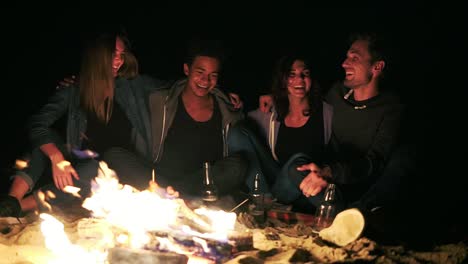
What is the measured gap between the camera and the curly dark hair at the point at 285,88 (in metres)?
5.48

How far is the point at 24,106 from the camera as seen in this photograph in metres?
7.43

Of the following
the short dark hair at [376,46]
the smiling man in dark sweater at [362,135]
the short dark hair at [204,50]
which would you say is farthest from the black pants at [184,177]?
the short dark hair at [376,46]

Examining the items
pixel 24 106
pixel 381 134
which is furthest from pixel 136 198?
pixel 24 106

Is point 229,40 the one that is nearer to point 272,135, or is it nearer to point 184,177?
point 272,135

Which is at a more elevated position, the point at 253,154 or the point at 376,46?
the point at 376,46

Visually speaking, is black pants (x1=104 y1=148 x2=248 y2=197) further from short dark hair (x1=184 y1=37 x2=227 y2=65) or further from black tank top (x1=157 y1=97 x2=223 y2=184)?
short dark hair (x1=184 y1=37 x2=227 y2=65)

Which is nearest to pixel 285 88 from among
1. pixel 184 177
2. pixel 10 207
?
pixel 184 177

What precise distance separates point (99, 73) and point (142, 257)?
2542 mm

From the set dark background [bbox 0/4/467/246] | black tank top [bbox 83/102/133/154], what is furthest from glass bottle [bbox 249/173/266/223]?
dark background [bbox 0/4/467/246]

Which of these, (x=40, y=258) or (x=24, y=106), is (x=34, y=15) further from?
(x=40, y=258)

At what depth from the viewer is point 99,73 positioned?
5.44 meters

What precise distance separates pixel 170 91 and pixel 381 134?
2507 mm

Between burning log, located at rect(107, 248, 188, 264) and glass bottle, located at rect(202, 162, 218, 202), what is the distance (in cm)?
160

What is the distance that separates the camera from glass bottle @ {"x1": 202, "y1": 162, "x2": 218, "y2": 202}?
5.33 m
